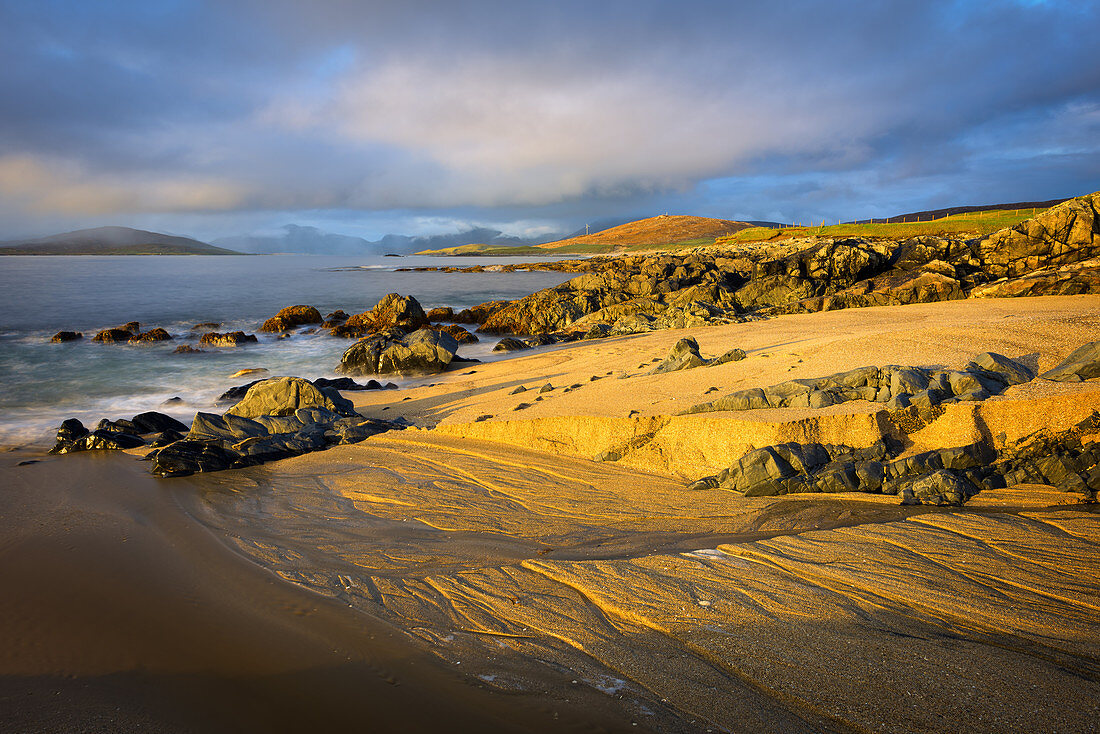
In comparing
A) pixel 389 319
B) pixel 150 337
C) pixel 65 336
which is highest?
pixel 389 319

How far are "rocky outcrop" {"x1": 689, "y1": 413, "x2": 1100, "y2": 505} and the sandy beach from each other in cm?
14

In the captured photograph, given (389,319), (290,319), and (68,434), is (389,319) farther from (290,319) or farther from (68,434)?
(68,434)

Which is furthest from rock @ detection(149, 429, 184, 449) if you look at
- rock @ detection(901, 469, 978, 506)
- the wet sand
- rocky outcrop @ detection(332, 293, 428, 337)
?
rocky outcrop @ detection(332, 293, 428, 337)

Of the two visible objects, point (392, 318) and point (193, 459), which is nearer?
point (193, 459)

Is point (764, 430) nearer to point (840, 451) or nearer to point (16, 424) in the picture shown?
point (840, 451)

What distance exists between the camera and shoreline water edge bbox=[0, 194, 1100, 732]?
2.89m

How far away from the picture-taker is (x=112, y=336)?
77.8 ft

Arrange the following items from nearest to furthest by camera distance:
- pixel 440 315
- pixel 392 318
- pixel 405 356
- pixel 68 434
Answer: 1. pixel 68 434
2. pixel 405 356
3. pixel 392 318
4. pixel 440 315

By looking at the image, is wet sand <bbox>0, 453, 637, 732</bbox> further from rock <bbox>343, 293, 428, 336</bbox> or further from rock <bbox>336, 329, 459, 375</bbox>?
rock <bbox>343, 293, 428, 336</bbox>

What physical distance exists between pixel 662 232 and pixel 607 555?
159672 millimetres

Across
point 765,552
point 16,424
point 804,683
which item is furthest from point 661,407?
point 16,424

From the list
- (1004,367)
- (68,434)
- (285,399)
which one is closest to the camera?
(1004,367)

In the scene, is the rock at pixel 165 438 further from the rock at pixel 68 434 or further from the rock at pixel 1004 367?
the rock at pixel 1004 367

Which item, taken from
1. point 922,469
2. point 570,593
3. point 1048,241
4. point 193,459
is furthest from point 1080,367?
point 1048,241
